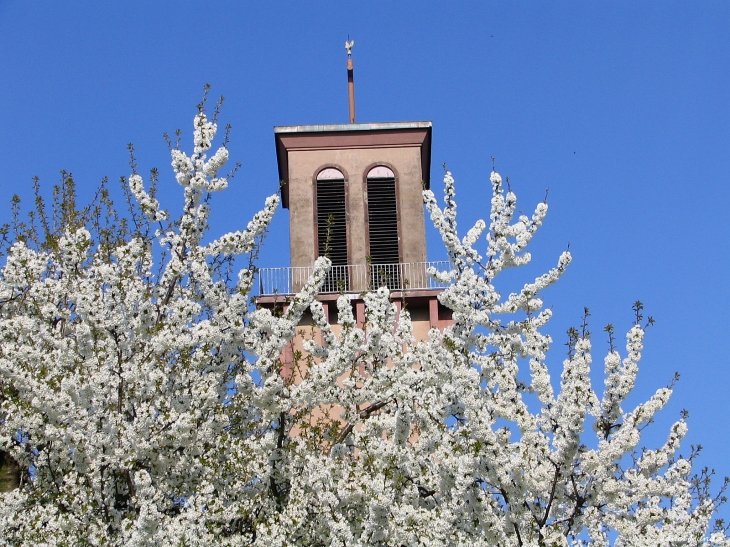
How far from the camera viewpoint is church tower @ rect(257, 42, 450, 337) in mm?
26328

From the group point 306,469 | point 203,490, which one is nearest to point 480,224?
point 306,469

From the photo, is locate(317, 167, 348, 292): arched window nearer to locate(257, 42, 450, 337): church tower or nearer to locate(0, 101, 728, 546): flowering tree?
locate(257, 42, 450, 337): church tower

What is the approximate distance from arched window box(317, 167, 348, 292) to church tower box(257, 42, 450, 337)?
0.02m

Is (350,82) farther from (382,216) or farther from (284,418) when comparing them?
(284,418)

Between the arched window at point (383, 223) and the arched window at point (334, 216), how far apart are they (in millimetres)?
677

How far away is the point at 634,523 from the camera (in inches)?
379

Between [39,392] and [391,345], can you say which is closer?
[39,392]

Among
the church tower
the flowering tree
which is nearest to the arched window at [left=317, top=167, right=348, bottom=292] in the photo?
the church tower

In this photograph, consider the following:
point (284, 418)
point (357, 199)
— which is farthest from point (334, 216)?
point (284, 418)

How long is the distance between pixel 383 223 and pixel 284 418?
634 inches

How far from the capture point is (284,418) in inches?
448

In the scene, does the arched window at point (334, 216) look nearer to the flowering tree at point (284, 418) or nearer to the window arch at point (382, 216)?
the window arch at point (382, 216)

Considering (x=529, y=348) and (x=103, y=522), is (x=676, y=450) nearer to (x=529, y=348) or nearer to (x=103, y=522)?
(x=529, y=348)

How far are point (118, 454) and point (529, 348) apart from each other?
173 inches
